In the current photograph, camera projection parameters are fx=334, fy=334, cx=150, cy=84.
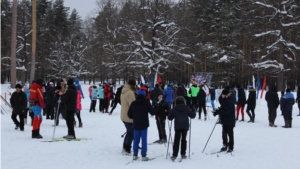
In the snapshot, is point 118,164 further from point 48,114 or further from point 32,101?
point 48,114

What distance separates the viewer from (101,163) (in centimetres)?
765

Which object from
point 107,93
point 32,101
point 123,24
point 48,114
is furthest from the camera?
point 123,24

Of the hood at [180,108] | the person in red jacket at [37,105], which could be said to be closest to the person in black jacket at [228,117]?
the hood at [180,108]

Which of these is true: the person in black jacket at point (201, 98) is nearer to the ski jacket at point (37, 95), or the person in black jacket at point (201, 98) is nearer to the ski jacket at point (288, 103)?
the ski jacket at point (288, 103)

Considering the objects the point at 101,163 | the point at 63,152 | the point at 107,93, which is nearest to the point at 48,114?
the point at 107,93

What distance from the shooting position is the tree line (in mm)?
33062

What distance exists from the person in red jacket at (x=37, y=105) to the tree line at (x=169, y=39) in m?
21.5

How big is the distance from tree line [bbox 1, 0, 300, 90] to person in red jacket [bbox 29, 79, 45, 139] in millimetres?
21489

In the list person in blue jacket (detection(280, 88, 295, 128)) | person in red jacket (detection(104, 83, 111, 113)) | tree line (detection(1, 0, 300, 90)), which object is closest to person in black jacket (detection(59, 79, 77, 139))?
person in blue jacket (detection(280, 88, 295, 128))

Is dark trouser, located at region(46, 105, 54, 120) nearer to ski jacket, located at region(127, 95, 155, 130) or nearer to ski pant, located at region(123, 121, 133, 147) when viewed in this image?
ski pant, located at region(123, 121, 133, 147)

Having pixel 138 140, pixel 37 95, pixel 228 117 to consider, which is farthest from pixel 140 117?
pixel 37 95

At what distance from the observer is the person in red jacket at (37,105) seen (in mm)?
10453

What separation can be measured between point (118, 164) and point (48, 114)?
928cm

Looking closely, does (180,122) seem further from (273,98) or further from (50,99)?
(50,99)
